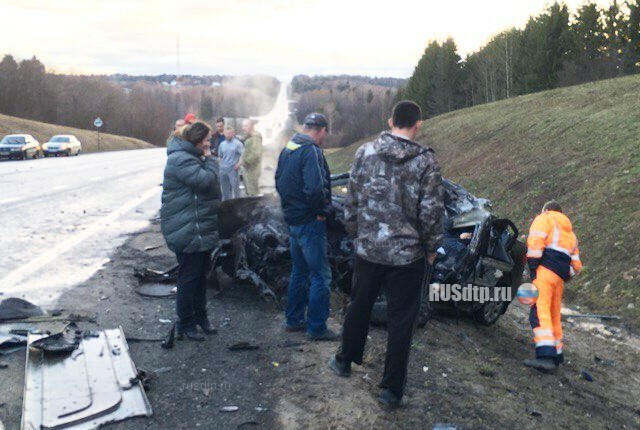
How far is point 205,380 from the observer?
14.6ft

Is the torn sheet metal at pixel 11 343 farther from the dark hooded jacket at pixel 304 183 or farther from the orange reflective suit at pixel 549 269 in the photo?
the orange reflective suit at pixel 549 269

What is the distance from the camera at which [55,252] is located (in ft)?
27.4

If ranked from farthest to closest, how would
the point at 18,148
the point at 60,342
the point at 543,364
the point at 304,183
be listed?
1. the point at 18,148
2. the point at 543,364
3. the point at 304,183
4. the point at 60,342

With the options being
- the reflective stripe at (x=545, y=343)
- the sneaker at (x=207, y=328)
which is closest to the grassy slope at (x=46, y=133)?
the sneaker at (x=207, y=328)

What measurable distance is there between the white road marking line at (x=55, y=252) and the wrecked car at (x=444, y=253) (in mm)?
2206

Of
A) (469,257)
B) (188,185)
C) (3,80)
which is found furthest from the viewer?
(3,80)

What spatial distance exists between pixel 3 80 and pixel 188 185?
85.9 m

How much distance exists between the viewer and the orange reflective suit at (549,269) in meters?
5.93

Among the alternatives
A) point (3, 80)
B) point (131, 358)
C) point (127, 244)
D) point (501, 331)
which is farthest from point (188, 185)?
point (3, 80)

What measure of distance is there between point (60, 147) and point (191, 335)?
37.5 metres

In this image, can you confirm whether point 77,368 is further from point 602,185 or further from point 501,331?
point 602,185

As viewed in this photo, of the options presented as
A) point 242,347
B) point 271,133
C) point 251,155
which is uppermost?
point 271,133

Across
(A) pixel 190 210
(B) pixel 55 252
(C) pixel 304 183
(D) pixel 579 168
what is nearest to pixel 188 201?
(A) pixel 190 210

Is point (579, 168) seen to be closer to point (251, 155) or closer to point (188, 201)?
point (251, 155)
